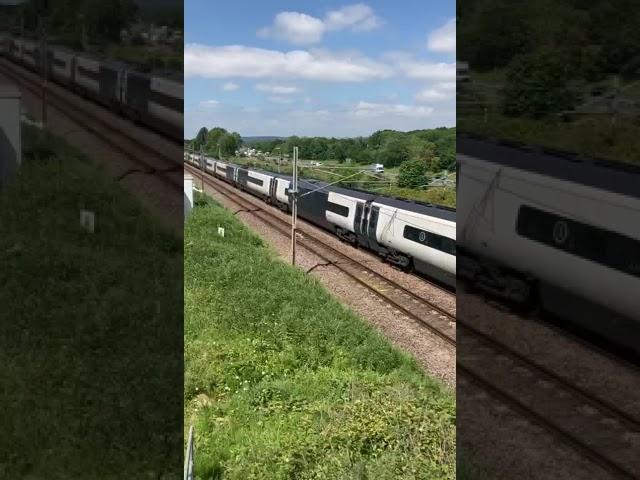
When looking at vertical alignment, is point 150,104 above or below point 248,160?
below

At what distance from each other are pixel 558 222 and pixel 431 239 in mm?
4432

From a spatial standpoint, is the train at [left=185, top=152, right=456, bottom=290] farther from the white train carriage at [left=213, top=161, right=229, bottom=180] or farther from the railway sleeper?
the white train carriage at [left=213, top=161, right=229, bottom=180]

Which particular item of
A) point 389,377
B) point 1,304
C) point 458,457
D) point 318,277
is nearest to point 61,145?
point 1,304

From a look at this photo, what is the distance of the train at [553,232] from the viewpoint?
126 inches

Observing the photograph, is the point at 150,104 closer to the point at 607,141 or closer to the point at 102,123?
the point at 102,123

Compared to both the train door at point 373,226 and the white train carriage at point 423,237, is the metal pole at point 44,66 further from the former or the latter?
the train door at point 373,226

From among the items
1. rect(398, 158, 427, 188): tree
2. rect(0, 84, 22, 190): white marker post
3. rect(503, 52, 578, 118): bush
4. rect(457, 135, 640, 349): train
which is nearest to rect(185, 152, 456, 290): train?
rect(398, 158, 427, 188): tree

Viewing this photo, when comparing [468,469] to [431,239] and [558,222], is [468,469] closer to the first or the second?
[558,222]

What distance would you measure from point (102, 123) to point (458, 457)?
2.71 m

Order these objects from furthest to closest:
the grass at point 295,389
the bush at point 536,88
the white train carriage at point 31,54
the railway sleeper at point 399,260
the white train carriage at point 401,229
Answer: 1. the railway sleeper at point 399,260
2. the white train carriage at point 401,229
3. the grass at point 295,389
4. the bush at point 536,88
5. the white train carriage at point 31,54

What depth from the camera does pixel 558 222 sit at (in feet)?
11.7

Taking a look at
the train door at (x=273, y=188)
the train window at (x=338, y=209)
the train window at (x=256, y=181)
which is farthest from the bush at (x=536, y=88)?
the train window at (x=256, y=181)

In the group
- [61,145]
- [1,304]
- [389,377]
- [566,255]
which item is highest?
[61,145]

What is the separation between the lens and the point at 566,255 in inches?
151
